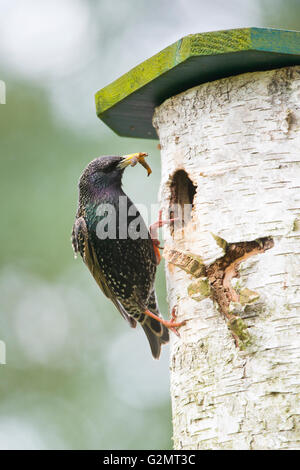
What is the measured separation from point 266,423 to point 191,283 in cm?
68

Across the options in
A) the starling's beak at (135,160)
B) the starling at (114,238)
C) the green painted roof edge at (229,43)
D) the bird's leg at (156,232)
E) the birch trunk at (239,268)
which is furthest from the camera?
the starling at (114,238)

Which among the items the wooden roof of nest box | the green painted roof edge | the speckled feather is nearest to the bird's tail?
the speckled feather

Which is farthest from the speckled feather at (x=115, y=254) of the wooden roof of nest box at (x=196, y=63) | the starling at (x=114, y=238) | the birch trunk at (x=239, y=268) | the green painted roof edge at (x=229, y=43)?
the green painted roof edge at (x=229, y=43)

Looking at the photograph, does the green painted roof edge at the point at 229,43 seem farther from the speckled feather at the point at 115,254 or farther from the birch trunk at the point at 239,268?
the speckled feather at the point at 115,254

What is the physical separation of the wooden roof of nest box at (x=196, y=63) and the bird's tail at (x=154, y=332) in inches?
49.2

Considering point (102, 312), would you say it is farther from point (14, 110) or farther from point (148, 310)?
point (148, 310)

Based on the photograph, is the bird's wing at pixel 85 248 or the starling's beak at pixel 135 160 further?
→ the bird's wing at pixel 85 248

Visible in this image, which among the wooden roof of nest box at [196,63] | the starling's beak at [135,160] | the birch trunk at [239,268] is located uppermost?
the wooden roof of nest box at [196,63]

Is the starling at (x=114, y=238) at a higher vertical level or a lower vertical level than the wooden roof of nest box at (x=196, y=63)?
lower

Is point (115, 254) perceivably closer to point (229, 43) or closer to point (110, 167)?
point (110, 167)

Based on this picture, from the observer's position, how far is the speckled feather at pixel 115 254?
159 inches

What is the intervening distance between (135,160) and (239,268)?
1.05m

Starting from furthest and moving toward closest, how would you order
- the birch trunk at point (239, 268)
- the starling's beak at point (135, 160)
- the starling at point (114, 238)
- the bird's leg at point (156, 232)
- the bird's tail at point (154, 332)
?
the bird's tail at point (154, 332) → the starling at point (114, 238) → the starling's beak at point (135, 160) → the bird's leg at point (156, 232) → the birch trunk at point (239, 268)

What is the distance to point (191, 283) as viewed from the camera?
3.24m
